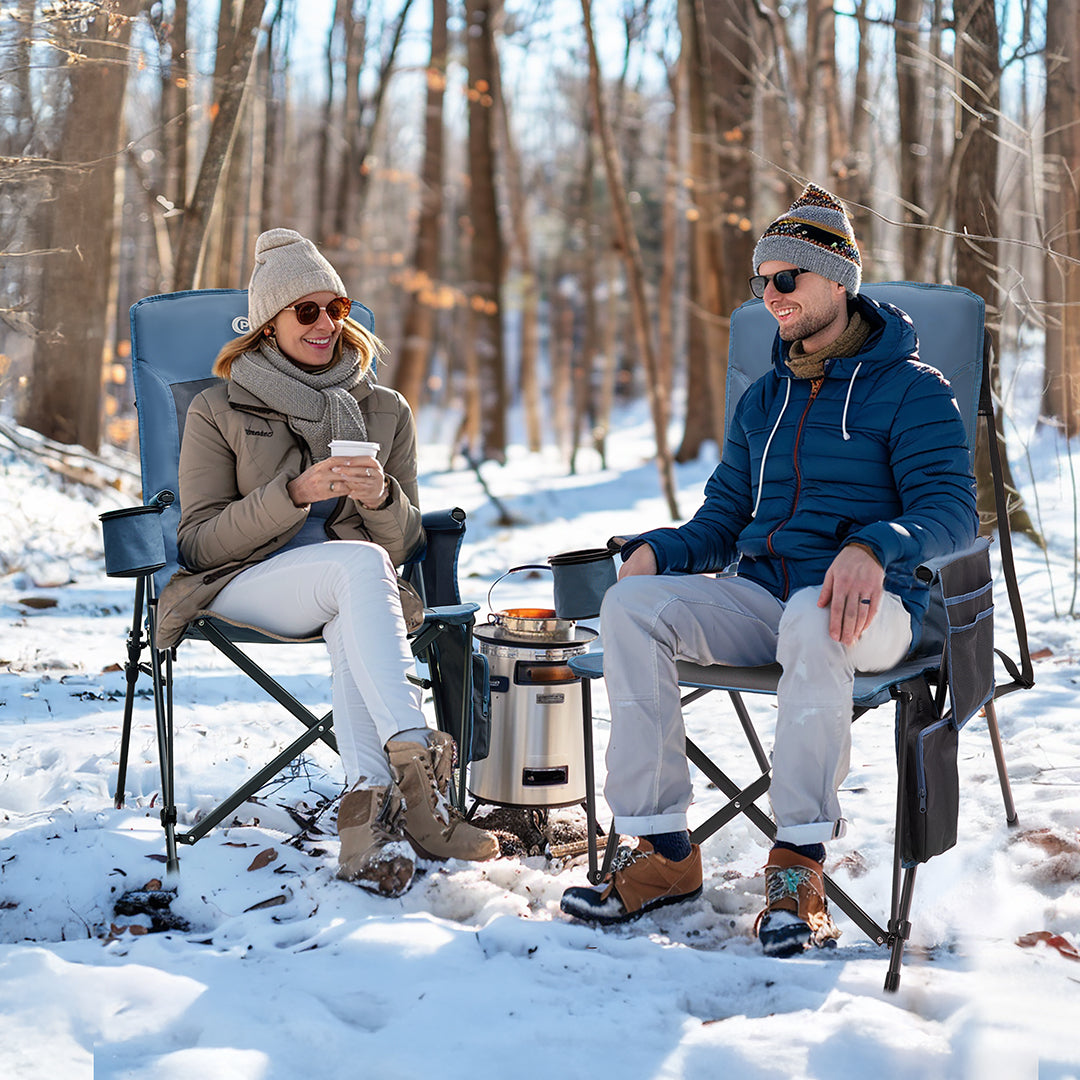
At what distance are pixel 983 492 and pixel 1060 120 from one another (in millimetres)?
2735

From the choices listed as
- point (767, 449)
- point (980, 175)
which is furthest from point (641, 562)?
point (980, 175)

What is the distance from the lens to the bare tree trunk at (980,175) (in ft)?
17.9

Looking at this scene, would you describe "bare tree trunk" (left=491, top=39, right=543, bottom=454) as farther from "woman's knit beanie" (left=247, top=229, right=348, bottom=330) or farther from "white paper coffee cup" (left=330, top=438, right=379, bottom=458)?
"white paper coffee cup" (left=330, top=438, right=379, bottom=458)

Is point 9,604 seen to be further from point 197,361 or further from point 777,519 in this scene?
point 777,519

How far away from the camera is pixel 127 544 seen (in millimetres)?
2531

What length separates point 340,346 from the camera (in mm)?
3059

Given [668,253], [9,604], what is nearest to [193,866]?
[9,604]

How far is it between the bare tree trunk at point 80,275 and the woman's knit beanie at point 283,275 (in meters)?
3.87

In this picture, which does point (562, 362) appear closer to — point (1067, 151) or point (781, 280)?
point (1067, 151)

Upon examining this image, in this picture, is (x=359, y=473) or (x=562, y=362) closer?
(x=359, y=473)

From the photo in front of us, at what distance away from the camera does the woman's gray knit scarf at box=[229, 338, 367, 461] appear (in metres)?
2.84

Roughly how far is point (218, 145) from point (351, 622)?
11.8 feet

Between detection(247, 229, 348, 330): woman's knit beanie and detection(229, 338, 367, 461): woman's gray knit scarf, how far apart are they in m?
0.10

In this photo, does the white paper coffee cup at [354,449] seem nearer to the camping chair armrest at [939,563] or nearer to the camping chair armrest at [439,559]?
the camping chair armrest at [439,559]
